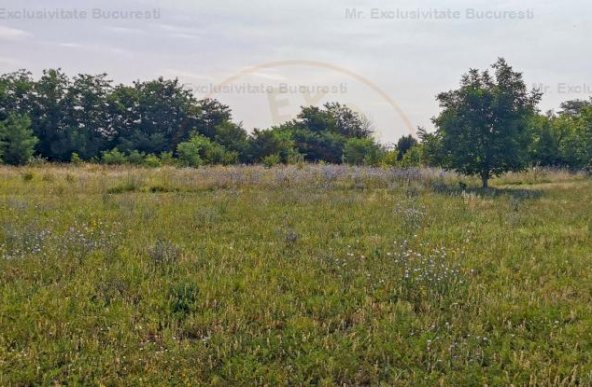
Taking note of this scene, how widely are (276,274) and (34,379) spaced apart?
2.90 meters

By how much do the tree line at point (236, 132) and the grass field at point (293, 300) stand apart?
9.78 m

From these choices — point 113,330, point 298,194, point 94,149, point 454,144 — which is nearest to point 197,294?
point 113,330

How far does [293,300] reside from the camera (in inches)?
194

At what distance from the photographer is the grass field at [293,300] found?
364 centimetres

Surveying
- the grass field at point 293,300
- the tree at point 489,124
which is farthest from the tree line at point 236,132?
the grass field at point 293,300

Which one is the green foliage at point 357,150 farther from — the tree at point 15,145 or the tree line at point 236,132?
the tree at point 15,145

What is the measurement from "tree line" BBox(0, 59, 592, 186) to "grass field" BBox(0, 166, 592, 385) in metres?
9.78

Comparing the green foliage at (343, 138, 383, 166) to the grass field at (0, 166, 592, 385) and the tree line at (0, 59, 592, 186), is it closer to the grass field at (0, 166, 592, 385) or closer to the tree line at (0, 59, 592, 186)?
the tree line at (0, 59, 592, 186)

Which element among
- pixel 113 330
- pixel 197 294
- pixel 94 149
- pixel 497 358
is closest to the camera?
pixel 497 358

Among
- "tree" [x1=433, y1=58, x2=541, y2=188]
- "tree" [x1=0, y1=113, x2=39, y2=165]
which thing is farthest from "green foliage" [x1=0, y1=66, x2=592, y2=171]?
"tree" [x1=0, y1=113, x2=39, y2=165]

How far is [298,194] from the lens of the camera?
13.4m

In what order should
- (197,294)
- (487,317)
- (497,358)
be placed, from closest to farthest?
(497,358)
(487,317)
(197,294)

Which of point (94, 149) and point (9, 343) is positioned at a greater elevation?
point (94, 149)

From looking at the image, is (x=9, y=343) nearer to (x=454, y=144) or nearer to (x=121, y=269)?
(x=121, y=269)
